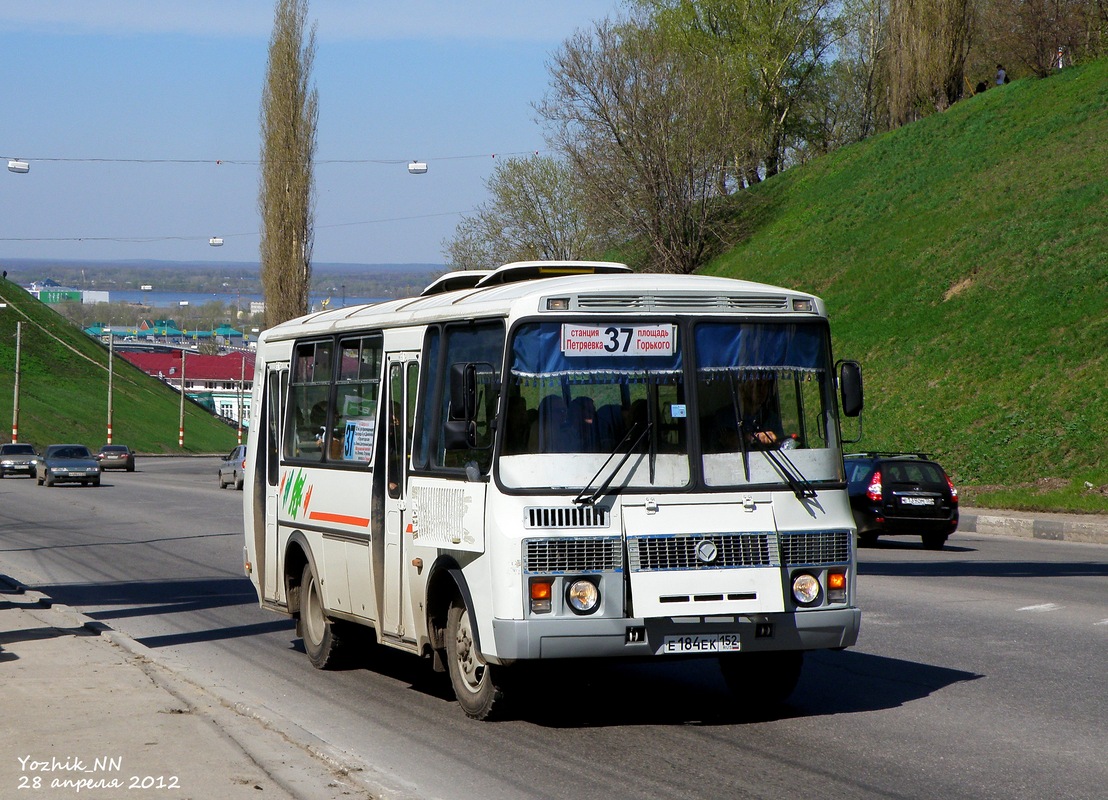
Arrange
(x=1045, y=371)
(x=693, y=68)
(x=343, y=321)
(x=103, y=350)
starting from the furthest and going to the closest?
1. (x=103, y=350)
2. (x=693, y=68)
3. (x=1045, y=371)
4. (x=343, y=321)

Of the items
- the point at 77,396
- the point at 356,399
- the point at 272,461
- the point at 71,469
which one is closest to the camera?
the point at 356,399

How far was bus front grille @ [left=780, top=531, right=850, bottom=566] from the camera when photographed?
27.2ft

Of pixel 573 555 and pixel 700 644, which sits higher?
pixel 573 555

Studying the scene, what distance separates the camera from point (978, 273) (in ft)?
129

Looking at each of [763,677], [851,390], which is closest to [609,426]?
[851,390]

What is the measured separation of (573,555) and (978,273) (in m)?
33.7

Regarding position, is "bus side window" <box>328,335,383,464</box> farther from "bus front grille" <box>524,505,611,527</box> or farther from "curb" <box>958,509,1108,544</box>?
"curb" <box>958,509,1108,544</box>

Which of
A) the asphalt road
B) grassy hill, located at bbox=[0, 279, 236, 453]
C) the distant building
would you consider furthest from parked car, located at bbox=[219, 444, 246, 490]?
the distant building

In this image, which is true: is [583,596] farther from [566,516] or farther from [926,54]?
[926,54]

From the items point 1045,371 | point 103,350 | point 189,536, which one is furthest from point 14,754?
point 103,350

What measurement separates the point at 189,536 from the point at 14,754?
722 inches

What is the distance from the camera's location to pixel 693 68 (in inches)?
2109

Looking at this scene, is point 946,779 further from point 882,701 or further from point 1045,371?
point 1045,371

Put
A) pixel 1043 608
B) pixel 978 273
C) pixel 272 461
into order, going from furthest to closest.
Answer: pixel 978 273
pixel 1043 608
pixel 272 461
